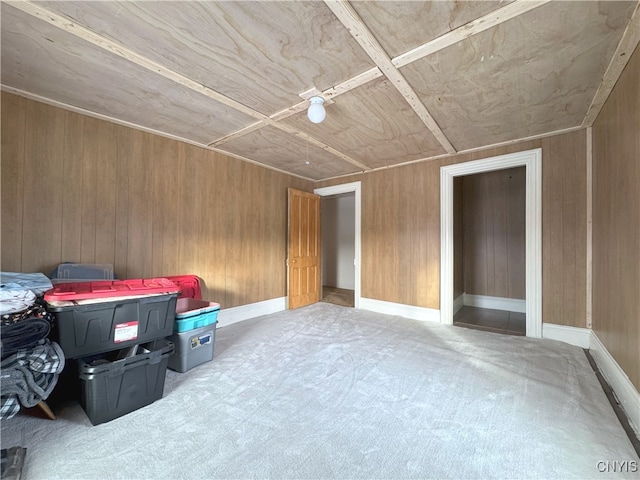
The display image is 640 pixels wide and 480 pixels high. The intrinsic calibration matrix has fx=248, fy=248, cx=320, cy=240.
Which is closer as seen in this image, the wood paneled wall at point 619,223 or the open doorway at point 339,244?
the wood paneled wall at point 619,223

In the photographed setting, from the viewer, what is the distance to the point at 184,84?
195cm

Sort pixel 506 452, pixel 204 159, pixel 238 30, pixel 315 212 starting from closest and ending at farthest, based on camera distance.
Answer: pixel 506 452 < pixel 238 30 < pixel 204 159 < pixel 315 212

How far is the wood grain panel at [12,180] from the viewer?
6.56ft

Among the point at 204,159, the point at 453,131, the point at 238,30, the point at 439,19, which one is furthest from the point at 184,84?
the point at 453,131

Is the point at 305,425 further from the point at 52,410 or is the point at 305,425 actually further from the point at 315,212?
the point at 315,212

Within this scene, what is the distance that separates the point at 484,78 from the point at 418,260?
2.44 metres

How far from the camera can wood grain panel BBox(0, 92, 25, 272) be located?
6.56ft

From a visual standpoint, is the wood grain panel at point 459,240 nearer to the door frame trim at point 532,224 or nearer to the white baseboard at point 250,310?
the door frame trim at point 532,224

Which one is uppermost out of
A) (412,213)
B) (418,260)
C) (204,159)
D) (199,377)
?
(204,159)

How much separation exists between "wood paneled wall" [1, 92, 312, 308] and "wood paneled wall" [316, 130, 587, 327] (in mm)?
1792

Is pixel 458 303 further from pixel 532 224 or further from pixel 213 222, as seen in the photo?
pixel 213 222

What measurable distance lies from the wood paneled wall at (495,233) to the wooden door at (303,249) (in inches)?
115

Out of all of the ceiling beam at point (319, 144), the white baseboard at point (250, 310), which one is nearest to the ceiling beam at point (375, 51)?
the ceiling beam at point (319, 144)

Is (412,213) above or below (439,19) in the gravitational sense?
below
